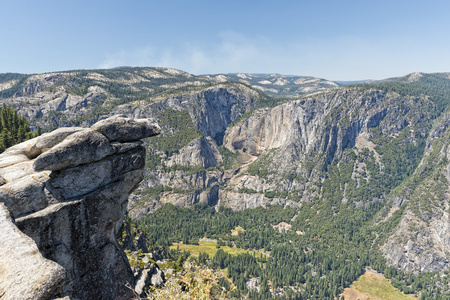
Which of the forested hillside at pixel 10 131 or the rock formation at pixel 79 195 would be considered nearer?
the rock formation at pixel 79 195

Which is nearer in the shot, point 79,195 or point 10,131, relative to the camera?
point 79,195

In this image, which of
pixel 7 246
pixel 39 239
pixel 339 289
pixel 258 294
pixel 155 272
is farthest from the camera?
pixel 339 289

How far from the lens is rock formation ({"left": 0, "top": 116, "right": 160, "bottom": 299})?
76.8 ft

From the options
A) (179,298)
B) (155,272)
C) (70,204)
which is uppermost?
(70,204)

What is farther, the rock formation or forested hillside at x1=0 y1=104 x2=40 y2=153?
forested hillside at x1=0 y1=104 x2=40 y2=153

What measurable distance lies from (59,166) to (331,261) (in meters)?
223

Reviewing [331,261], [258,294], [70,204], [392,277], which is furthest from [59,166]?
[392,277]

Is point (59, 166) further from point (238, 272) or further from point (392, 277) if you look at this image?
point (392, 277)

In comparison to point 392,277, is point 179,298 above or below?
above

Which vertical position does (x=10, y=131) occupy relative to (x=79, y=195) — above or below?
above

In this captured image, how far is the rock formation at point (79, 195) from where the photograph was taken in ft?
76.8

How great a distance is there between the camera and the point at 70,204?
84.3 ft

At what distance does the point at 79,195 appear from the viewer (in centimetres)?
2714

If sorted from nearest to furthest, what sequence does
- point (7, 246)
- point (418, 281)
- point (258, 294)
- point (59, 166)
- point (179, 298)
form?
1. point (7, 246)
2. point (179, 298)
3. point (59, 166)
4. point (258, 294)
5. point (418, 281)
